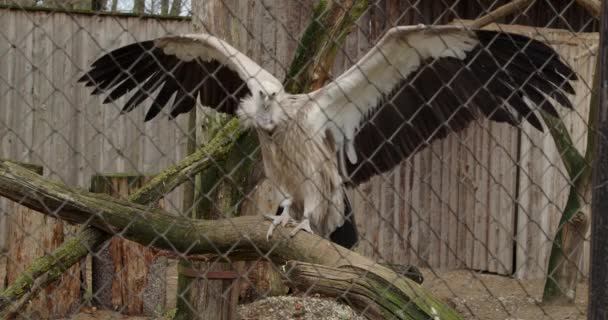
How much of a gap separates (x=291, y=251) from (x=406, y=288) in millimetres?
654

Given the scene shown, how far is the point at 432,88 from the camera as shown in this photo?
407cm

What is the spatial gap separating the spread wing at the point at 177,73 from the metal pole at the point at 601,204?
1.93 metres

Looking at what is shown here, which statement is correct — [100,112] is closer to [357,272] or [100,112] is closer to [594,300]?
[357,272]

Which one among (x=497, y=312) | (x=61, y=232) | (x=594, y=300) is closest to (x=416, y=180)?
(x=497, y=312)

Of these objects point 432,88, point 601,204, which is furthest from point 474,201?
point 601,204

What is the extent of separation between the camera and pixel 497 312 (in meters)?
6.02

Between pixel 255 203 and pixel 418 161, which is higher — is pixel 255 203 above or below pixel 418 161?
below

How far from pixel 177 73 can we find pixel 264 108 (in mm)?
749

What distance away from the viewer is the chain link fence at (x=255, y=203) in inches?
122

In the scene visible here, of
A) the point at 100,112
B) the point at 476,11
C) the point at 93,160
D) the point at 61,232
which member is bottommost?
the point at 61,232

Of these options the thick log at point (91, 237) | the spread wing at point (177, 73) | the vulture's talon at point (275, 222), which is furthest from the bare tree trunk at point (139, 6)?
the vulture's talon at point (275, 222)

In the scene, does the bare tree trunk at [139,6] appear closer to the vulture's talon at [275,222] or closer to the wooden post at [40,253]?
the wooden post at [40,253]

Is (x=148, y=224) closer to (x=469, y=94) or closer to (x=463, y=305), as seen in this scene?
(x=469, y=94)

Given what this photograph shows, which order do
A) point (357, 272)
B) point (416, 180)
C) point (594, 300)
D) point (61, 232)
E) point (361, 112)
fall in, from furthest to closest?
point (416, 180) → point (61, 232) → point (361, 112) → point (357, 272) → point (594, 300)
